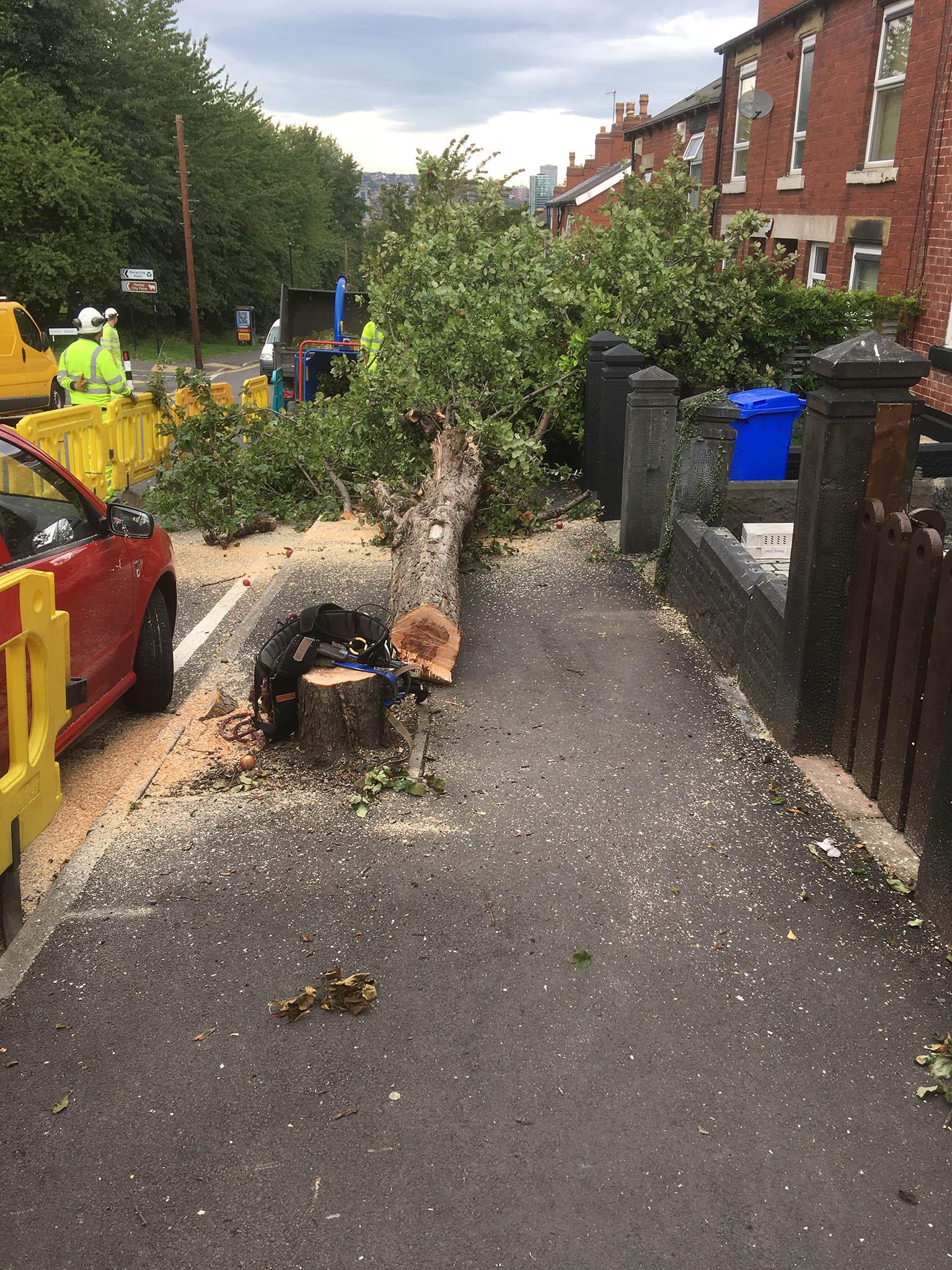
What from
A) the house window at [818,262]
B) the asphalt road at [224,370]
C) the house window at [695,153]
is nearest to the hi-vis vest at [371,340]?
the house window at [818,262]

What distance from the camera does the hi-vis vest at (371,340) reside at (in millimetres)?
12570

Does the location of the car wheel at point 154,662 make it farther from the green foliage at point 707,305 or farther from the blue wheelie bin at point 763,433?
the green foliage at point 707,305

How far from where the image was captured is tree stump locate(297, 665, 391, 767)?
16.9ft

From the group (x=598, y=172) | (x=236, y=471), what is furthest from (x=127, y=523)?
(x=598, y=172)

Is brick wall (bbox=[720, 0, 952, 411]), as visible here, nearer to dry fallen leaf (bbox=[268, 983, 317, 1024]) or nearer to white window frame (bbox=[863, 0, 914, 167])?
white window frame (bbox=[863, 0, 914, 167])

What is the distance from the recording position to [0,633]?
3252 millimetres

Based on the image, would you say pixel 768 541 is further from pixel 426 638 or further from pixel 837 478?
pixel 837 478

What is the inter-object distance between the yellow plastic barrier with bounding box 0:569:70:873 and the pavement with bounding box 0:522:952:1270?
0.58 meters

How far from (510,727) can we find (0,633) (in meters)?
3.01

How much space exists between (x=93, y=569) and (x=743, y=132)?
772 inches

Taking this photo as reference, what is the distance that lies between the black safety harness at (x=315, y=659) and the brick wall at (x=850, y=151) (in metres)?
8.67

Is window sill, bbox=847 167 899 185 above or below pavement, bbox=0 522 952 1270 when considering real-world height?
above

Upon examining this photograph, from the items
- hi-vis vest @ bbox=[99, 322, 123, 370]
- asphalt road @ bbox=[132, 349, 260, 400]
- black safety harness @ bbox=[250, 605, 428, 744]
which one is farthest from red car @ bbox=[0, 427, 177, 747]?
asphalt road @ bbox=[132, 349, 260, 400]

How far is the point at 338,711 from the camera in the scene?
17.0ft
